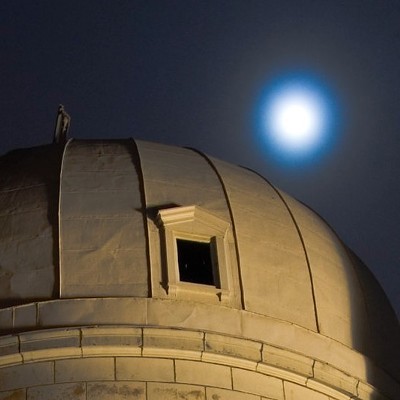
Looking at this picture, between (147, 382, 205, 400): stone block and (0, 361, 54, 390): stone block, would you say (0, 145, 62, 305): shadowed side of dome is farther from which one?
(147, 382, 205, 400): stone block

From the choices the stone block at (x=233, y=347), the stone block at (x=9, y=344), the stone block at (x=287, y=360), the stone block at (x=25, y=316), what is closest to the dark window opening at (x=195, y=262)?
the stone block at (x=233, y=347)

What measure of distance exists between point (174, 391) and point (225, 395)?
2.59 ft

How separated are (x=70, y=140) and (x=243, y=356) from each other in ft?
18.6

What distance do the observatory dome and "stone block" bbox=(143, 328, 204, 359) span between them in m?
0.02

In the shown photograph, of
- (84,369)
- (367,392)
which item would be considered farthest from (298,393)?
(84,369)

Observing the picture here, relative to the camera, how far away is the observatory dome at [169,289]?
30.4 m

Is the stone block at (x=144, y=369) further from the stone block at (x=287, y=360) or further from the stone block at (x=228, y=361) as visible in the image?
the stone block at (x=287, y=360)

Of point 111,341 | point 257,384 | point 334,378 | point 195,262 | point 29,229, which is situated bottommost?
point 257,384

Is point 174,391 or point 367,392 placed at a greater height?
point 367,392

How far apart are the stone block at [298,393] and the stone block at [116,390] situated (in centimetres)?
228

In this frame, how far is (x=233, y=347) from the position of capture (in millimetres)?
30953

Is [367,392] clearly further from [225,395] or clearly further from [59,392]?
[59,392]

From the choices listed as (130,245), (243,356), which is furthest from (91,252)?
(243,356)

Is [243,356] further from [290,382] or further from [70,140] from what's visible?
[70,140]
